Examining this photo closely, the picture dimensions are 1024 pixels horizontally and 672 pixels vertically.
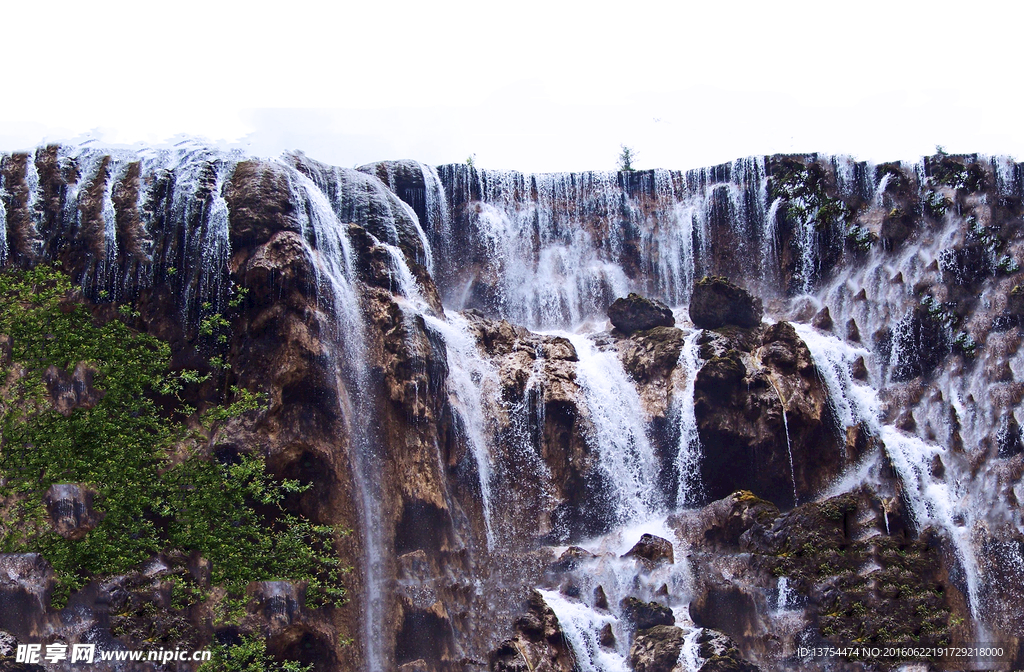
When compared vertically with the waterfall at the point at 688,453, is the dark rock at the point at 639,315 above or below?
above

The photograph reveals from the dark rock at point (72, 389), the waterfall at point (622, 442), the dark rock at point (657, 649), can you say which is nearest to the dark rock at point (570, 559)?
the waterfall at point (622, 442)

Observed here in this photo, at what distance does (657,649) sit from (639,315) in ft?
35.2

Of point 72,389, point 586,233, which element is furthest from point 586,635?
point 586,233

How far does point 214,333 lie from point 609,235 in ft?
52.1

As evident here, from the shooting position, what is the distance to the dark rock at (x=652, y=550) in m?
19.9

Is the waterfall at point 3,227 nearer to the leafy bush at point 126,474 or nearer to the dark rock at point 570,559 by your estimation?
the leafy bush at point 126,474

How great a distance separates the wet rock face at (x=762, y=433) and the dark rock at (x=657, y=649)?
487cm

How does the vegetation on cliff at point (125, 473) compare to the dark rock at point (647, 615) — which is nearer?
the vegetation on cliff at point (125, 473)

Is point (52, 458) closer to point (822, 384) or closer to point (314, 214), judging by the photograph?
point (314, 214)

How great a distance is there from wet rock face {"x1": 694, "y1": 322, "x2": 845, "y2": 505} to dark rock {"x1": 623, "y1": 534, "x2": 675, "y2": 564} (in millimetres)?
2540

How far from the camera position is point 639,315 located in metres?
25.8

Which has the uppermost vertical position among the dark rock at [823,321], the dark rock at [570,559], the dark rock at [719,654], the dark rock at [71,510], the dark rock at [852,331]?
the dark rock at [823,321]

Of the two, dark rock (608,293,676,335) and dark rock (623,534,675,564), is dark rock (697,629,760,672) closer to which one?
dark rock (623,534,675,564)

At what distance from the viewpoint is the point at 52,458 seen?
17.0 meters
